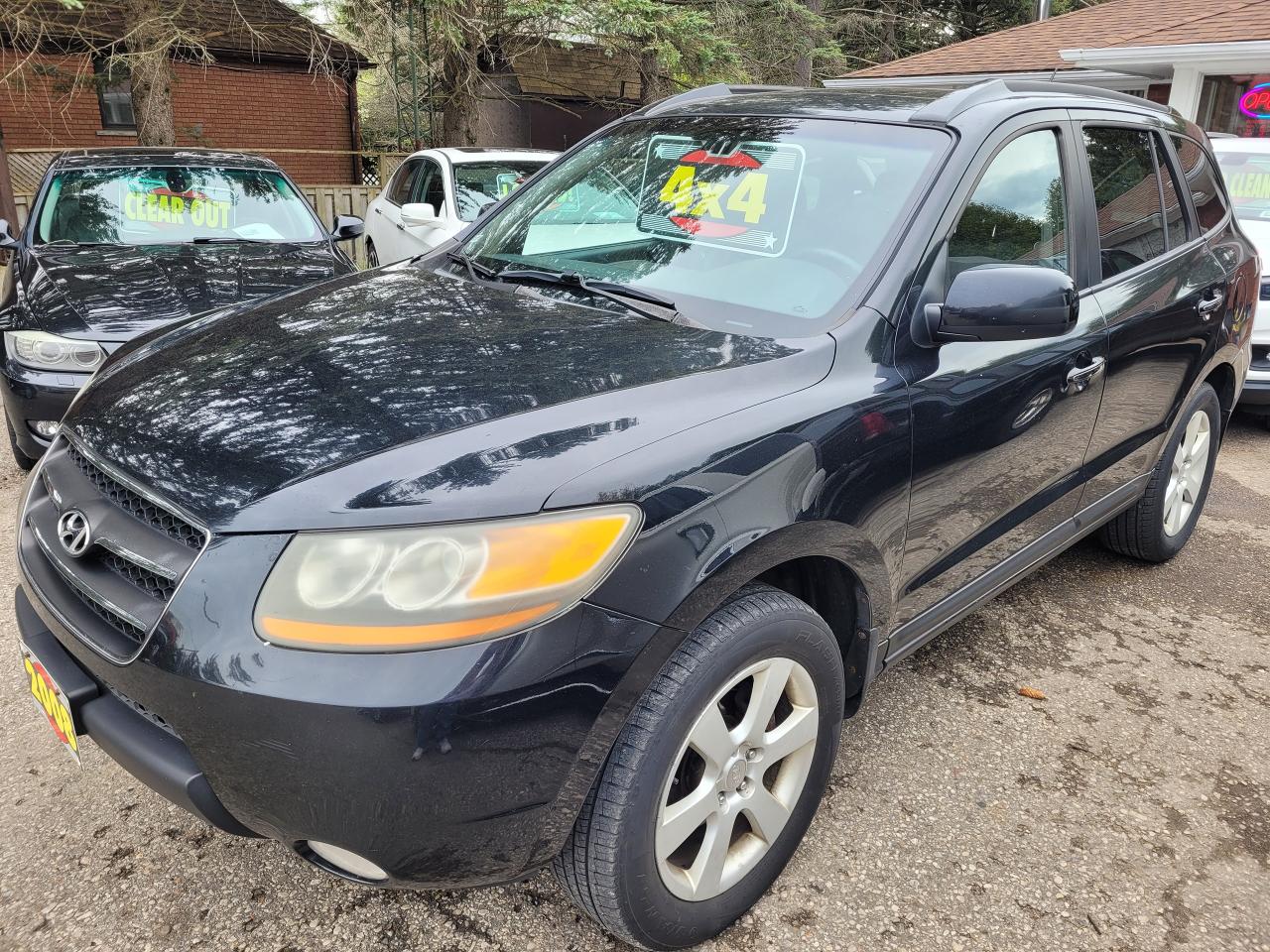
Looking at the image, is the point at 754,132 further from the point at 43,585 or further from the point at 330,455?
the point at 43,585

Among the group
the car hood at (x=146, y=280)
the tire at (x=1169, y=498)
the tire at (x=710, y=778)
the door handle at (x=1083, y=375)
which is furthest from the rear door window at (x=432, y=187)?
the tire at (x=710, y=778)

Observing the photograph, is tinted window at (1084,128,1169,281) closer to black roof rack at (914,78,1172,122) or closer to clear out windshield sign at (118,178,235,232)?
black roof rack at (914,78,1172,122)

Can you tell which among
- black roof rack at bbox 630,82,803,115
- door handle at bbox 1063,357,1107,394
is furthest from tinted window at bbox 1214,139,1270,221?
black roof rack at bbox 630,82,803,115

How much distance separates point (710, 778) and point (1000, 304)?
4.10 feet

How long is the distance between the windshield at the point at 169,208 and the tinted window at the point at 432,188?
2071mm

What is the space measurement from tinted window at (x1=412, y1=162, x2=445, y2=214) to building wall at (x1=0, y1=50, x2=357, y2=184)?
10.1 metres

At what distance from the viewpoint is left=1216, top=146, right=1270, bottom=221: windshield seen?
7.12 metres

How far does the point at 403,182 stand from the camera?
9.41 meters

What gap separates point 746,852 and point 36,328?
392 cm

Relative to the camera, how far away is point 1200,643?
3.60 metres

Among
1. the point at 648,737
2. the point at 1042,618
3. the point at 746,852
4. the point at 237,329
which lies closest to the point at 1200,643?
the point at 1042,618

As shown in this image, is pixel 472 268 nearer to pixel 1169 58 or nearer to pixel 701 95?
pixel 701 95

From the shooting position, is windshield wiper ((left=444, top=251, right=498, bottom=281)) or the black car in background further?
the black car in background

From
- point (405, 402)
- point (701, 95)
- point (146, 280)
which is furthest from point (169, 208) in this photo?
point (405, 402)
